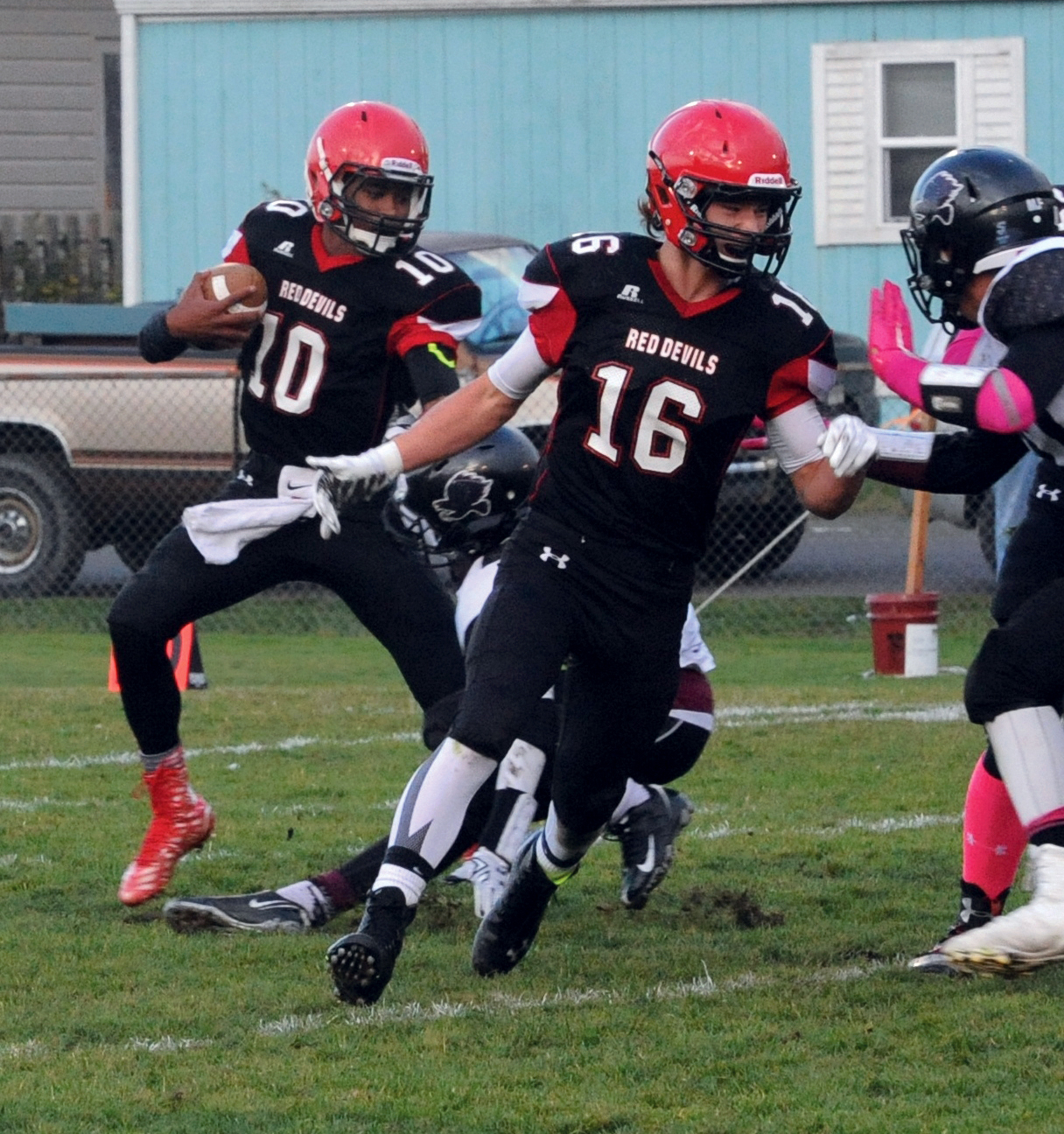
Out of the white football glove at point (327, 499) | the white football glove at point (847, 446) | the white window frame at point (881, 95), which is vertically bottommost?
the white football glove at point (327, 499)

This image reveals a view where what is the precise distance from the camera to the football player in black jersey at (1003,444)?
400cm

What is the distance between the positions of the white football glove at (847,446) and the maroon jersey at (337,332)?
1332 millimetres

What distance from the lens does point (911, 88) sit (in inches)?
630

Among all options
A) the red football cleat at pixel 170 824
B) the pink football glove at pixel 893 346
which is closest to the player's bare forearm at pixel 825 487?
the pink football glove at pixel 893 346

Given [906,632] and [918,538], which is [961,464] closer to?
[906,632]

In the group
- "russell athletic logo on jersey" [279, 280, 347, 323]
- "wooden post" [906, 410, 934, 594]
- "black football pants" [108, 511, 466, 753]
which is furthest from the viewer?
"wooden post" [906, 410, 934, 594]

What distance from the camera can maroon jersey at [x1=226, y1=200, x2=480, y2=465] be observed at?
16.7 feet

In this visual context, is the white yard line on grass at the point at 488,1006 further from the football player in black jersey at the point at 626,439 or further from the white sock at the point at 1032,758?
the white sock at the point at 1032,758

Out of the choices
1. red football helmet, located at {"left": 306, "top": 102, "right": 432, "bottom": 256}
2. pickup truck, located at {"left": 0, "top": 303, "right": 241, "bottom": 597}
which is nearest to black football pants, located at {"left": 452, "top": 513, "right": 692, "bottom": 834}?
red football helmet, located at {"left": 306, "top": 102, "right": 432, "bottom": 256}

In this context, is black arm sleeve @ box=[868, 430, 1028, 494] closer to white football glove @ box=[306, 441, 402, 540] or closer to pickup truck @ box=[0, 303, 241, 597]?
white football glove @ box=[306, 441, 402, 540]

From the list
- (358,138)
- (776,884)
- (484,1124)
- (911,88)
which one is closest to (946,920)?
(776,884)

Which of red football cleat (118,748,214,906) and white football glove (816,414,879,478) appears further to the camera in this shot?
red football cleat (118,748,214,906)

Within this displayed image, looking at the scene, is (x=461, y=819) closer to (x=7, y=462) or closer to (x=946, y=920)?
(x=946, y=920)

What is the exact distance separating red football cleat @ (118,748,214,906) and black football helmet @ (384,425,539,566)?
34.1 inches
